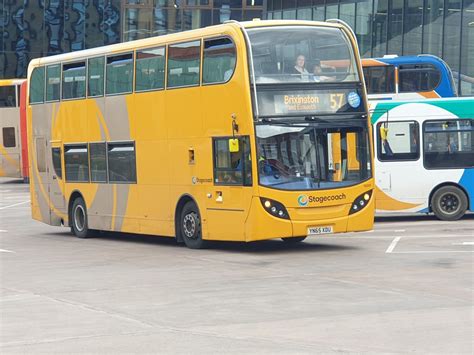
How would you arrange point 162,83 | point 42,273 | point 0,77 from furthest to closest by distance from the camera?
point 0,77 < point 162,83 < point 42,273

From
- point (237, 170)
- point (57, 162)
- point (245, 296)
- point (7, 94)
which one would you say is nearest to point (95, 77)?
point (57, 162)

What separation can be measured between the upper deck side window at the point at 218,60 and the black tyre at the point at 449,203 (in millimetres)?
9206

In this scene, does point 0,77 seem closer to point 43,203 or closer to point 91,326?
point 43,203

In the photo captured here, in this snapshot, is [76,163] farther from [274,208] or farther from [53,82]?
[274,208]

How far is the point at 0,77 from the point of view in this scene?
6919 cm

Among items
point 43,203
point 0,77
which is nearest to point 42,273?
point 43,203

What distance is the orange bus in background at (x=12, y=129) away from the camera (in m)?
53.9

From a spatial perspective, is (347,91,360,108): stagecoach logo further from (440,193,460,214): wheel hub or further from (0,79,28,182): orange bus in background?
(0,79,28,182): orange bus in background

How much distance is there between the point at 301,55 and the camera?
19.2 m

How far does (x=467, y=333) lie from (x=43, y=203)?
17895 millimetres

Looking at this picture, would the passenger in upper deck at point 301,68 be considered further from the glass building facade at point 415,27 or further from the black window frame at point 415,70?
the glass building facade at point 415,27

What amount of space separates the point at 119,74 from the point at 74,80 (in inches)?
90.7

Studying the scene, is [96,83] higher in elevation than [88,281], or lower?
higher

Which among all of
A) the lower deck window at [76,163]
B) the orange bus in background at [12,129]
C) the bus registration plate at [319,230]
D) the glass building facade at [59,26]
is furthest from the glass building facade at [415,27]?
the bus registration plate at [319,230]
